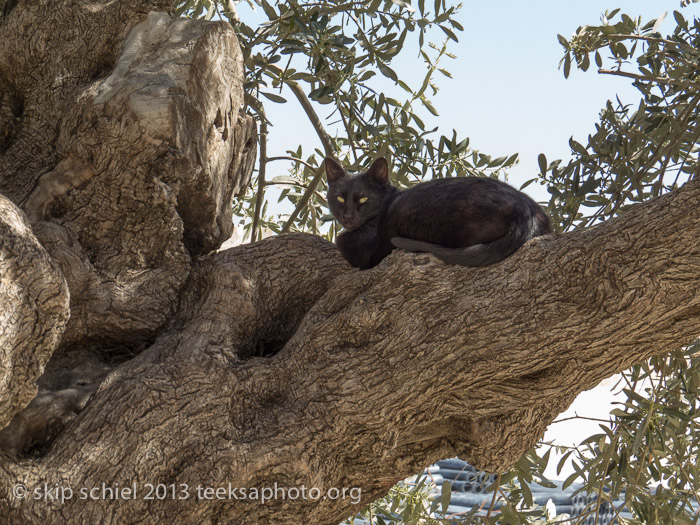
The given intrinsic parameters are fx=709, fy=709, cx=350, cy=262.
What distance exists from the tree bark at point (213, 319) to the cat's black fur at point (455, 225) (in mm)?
117

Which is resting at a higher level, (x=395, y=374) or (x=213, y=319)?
(x=213, y=319)

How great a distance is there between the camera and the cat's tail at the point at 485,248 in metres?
2.82

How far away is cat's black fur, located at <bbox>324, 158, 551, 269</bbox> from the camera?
9.49 ft

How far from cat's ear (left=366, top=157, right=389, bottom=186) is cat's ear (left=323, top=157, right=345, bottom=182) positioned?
0.25m

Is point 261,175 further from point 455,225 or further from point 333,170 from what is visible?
point 455,225

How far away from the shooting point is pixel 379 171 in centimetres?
402

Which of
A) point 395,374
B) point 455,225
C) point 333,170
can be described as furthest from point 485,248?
point 333,170

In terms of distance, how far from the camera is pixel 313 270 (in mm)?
3375

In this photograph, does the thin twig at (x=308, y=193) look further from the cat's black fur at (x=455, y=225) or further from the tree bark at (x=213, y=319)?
the tree bark at (x=213, y=319)

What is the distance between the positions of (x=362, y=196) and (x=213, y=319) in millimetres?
1306

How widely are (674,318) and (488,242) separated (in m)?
0.82

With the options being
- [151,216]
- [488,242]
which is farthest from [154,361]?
[488,242]

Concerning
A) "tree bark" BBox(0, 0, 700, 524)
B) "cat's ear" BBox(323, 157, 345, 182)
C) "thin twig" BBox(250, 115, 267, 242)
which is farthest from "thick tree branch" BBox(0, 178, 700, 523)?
"thin twig" BBox(250, 115, 267, 242)

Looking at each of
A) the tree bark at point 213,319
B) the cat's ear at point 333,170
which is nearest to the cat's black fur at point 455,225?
the tree bark at point 213,319
